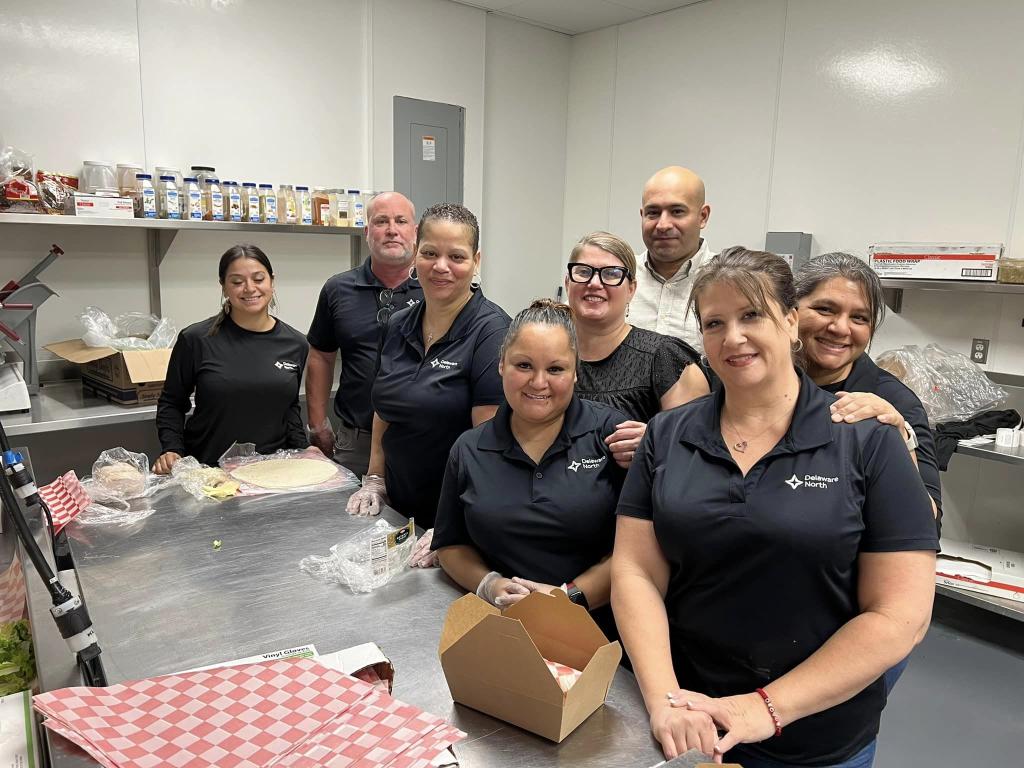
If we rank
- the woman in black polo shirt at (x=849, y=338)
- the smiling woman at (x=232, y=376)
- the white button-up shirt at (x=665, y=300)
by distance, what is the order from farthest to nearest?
the smiling woman at (x=232, y=376) < the white button-up shirt at (x=665, y=300) < the woman in black polo shirt at (x=849, y=338)

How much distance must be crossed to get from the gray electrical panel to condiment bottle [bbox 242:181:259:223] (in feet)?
8.46

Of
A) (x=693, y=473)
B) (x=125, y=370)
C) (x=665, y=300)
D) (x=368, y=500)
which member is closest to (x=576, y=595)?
(x=693, y=473)

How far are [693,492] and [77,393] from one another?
3024 mm

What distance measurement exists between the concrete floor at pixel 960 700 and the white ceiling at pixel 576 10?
3.57 m

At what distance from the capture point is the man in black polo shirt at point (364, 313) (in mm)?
2750

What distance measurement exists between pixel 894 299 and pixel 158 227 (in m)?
3.45

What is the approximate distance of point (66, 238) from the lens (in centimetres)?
327

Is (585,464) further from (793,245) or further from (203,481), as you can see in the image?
(793,245)

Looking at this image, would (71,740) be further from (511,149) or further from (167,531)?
(511,149)

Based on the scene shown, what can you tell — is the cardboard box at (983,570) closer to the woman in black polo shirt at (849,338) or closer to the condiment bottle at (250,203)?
the woman in black polo shirt at (849,338)

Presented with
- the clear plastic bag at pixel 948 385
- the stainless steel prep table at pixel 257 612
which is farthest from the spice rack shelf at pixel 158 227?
the clear plastic bag at pixel 948 385

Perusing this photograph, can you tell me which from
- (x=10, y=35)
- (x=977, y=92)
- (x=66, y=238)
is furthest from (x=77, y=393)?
(x=977, y=92)

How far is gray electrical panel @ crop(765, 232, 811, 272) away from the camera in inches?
147

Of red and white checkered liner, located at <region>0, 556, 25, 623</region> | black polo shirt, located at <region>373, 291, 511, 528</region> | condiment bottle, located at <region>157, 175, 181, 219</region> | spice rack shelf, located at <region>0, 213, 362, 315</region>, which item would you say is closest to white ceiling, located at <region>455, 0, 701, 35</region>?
spice rack shelf, located at <region>0, 213, 362, 315</region>
